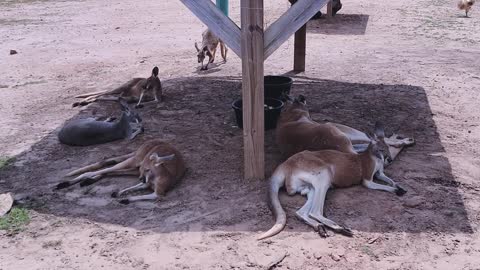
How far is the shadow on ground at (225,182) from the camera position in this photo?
4125mm

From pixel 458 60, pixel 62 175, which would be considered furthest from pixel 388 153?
pixel 458 60

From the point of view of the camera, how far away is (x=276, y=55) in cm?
1043

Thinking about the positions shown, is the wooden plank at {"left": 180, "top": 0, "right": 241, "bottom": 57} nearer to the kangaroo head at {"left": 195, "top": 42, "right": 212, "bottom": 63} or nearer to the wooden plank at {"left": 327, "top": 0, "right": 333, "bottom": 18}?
the kangaroo head at {"left": 195, "top": 42, "right": 212, "bottom": 63}

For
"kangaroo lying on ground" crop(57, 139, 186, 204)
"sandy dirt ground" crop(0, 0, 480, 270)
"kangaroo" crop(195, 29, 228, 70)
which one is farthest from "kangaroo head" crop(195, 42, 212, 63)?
"kangaroo lying on ground" crop(57, 139, 186, 204)

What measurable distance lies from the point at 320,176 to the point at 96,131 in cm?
281

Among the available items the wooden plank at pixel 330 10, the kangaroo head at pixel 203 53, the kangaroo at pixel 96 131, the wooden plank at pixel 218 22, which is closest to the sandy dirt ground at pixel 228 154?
the kangaroo at pixel 96 131

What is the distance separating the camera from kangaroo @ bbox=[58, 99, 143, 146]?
588 centimetres

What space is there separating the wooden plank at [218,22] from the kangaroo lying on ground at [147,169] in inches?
44.9

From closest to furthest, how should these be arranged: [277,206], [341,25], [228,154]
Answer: [277,206], [228,154], [341,25]

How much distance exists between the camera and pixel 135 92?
7691 millimetres

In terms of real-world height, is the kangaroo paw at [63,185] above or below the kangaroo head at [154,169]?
below

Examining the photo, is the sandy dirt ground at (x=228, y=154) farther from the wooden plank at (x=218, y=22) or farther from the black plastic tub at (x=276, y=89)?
the wooden plank at (x=218, y=22)

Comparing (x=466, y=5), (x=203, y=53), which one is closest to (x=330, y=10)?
(x=466, y=5)

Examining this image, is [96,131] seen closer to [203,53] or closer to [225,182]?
[225,182]
